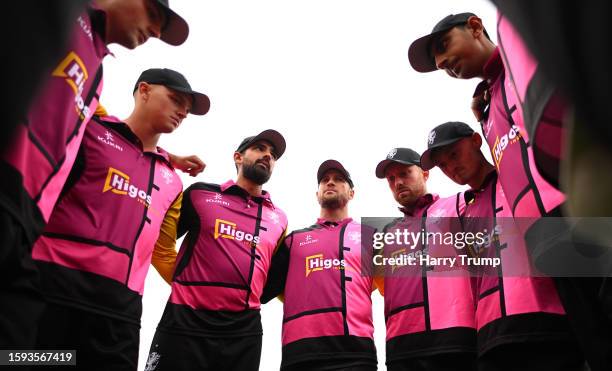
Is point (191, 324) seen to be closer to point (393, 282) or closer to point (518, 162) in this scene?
point (393, 282)

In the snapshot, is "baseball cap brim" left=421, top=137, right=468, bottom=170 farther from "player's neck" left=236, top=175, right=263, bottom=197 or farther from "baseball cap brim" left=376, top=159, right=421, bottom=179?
"player's neck" left=236, top=175, right=263, bottom=197

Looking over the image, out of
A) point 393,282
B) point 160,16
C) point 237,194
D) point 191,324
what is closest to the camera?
point 160,16

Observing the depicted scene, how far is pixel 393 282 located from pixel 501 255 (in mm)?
1243

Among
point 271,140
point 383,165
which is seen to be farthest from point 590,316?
point 271,140

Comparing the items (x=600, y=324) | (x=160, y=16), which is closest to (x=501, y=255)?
(x=600, y=324)

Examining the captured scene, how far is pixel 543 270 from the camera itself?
6.21ft

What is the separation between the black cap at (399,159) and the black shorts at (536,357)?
7.14ft

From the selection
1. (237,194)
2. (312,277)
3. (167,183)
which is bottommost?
(312,277)

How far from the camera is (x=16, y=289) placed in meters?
1.49

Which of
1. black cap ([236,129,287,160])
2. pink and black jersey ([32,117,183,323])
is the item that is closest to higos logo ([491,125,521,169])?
pink and black jersey ([32,117,183,323])

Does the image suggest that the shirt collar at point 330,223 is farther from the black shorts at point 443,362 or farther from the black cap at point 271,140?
the black shorts at point 443,362

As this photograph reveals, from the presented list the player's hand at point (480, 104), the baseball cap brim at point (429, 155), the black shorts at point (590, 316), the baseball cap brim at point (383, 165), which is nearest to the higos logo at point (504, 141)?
the player's hand at point (480, 104)

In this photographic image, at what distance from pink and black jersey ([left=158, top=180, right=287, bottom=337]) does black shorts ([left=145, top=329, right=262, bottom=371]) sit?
5 centimetres

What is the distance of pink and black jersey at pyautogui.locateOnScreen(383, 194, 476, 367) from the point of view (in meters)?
2.95
